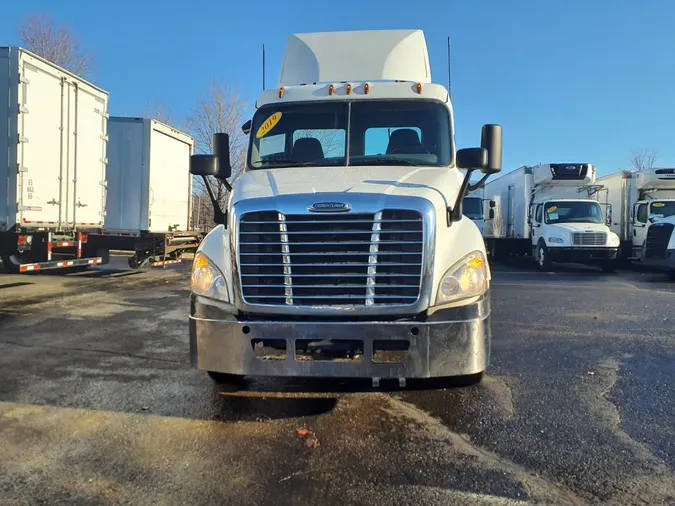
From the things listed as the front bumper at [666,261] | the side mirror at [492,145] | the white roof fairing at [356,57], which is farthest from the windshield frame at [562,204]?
the side mirror at [492,145]

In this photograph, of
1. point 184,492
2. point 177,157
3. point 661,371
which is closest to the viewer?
point 184,492

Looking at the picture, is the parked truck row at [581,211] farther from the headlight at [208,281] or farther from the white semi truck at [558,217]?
the headlight at [208,281]

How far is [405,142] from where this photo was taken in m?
5.15

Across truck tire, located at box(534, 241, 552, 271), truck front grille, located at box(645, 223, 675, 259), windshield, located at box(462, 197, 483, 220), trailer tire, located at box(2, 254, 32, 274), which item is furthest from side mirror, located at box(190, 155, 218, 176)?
truck tire, located at box(534, 241, 552, 271)

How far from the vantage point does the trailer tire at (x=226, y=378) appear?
14.6 feet

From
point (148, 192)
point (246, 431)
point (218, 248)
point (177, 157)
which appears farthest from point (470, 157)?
point (177, 157)

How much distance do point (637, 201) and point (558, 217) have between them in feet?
11.9

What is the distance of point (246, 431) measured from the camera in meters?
3.78

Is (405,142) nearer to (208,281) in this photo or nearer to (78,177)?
(208,281)

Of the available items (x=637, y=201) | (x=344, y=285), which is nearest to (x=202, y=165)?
(x=344, y=285)

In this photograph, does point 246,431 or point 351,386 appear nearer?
point 246,431

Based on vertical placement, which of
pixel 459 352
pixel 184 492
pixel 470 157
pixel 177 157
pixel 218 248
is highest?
pixel 177 157

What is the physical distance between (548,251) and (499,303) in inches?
351

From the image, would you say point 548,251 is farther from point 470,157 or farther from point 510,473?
point 510,473
